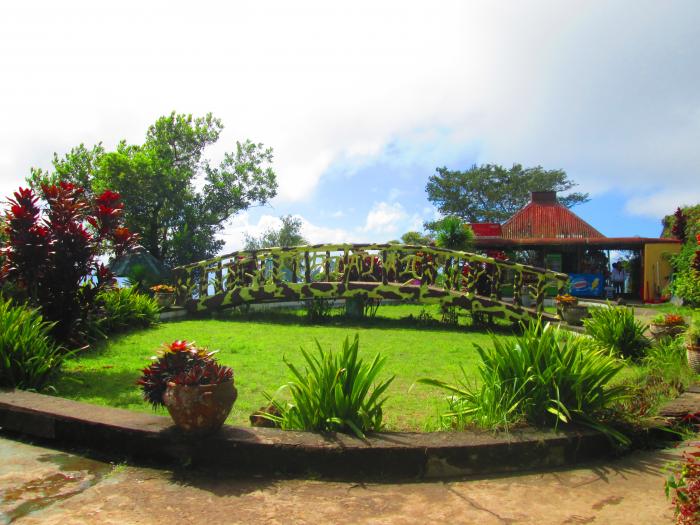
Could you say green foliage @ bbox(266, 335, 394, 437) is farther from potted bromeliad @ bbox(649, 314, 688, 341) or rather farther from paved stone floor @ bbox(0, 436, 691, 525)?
potted bromeliad @ bbox(649, 314, 688, 341)

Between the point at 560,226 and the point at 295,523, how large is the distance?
2517 centimetres

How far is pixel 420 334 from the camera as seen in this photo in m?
10.0

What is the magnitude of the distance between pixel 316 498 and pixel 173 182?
64.9ft

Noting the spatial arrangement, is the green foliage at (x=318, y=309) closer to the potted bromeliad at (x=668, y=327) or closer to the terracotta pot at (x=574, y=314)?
the terracotta pot at (x=574, y=314)

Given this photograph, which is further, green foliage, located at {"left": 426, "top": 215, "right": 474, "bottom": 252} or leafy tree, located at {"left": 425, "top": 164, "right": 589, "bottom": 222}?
leafy tree, located at {"left": 425, "top": 164, "right": 589, "bottom": 222}

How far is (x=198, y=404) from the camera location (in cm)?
335

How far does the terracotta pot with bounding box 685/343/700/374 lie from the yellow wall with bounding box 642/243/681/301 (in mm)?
15057

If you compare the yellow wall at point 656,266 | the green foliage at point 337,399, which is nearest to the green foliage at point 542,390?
the green foliage at point 337,399

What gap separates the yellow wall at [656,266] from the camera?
19312 millimetres

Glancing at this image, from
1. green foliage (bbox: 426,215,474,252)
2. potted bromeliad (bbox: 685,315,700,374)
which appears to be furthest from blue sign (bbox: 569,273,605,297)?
potted bromeliad (bbox: 685,315,700,374)

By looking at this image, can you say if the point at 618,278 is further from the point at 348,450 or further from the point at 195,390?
the point at 195,390

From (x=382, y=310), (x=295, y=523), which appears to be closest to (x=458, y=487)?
(x=295, y=523)

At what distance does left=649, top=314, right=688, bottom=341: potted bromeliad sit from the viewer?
746 centimetres

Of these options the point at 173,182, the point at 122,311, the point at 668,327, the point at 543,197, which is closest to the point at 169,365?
the point at 122,311
